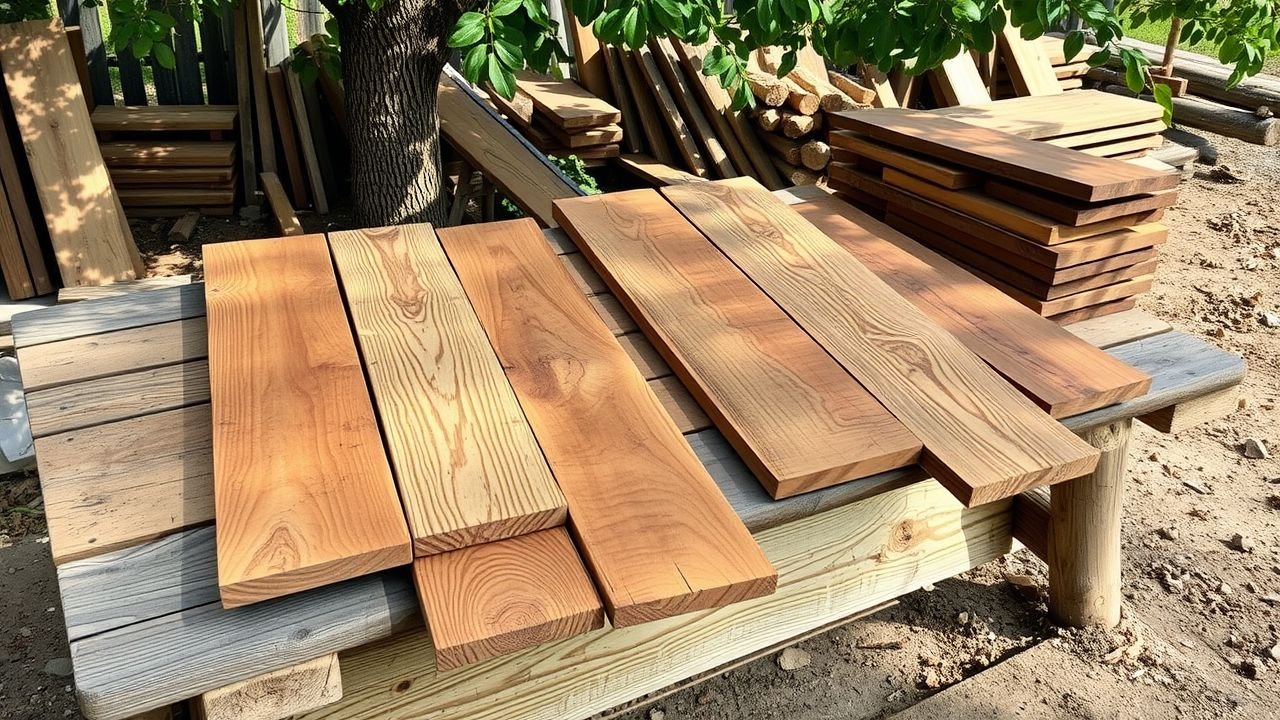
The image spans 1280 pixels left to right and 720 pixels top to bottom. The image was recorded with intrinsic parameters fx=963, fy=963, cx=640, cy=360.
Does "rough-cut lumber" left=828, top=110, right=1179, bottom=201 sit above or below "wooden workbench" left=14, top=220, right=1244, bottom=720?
above

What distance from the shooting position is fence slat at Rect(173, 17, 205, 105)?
19.0ft

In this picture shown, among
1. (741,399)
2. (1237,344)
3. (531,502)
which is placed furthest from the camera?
(1237,344)

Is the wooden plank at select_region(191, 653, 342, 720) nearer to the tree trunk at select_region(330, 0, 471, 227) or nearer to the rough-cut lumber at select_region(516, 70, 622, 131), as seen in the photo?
the tree trunk at select_region(330, 0, 471, 227)

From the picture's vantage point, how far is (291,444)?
1605 millimetres

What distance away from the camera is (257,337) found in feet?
6.28

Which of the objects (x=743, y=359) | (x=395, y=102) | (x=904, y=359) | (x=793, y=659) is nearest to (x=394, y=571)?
(x=743, y=359)

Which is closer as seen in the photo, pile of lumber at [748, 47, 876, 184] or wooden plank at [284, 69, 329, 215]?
pile of lumber at [748, 47, 876, 184]

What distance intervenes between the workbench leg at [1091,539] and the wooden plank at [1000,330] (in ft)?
1.04

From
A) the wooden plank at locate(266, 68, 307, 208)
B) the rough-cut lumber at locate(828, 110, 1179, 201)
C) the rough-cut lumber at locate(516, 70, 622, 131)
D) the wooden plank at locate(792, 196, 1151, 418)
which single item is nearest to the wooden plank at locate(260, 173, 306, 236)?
the wooden plank at locate(266, 68, 307, 208)

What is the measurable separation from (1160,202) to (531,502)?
1.89m

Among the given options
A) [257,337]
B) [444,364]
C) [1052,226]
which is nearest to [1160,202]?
[1052,226]

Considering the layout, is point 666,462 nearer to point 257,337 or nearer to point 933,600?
point 257,337

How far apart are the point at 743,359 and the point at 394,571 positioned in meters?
0.81

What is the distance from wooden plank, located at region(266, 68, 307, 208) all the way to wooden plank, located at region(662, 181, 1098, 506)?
149 inches
